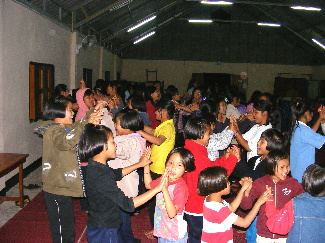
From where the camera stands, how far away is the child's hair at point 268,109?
12.3 feet

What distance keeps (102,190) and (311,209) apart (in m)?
1.26

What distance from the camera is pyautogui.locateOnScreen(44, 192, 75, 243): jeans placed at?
282 centimetres

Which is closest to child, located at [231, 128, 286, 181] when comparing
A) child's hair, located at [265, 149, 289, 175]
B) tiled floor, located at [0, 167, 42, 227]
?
child's hair, located at [265, 149, 289, 175]

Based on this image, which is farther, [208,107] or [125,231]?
[208,107]

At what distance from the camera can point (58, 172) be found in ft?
9.14

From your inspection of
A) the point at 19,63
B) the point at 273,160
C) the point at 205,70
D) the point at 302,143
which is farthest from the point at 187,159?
the point at 205,70

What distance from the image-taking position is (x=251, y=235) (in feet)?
9.57

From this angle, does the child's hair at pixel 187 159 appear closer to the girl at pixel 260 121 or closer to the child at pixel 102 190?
the child at pixel 102 190

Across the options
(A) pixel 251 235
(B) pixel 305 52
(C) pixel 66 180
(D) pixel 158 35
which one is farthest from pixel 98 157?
(B) pixel 305 52

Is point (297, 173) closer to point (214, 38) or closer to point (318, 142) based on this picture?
point (318, 142)

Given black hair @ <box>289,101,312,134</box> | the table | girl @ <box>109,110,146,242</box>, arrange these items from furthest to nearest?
the table
black hair @ <box>289,101,312,134</box>
girl @ <box>109,110,146,242</box>

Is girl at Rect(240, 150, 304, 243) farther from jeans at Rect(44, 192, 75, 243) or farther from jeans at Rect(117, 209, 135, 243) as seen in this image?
jeans at Rect(44, 192, 75, 243)

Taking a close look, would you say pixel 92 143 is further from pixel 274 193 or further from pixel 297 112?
pixel 297 112

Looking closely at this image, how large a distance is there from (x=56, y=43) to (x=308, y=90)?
14.2 metres
